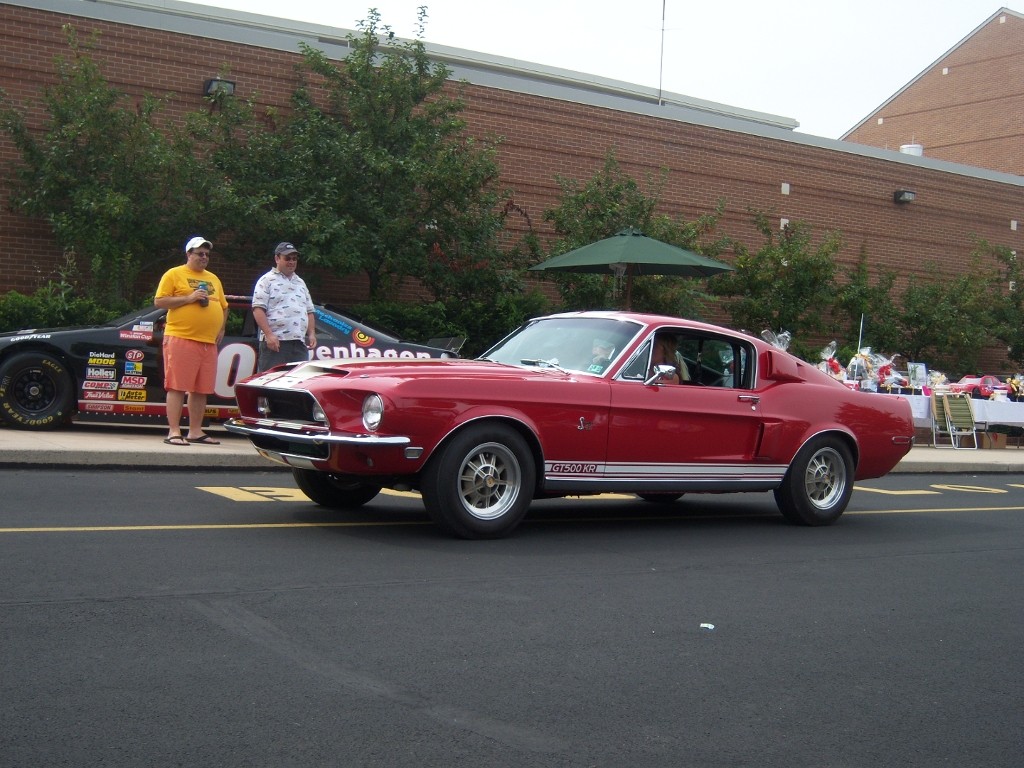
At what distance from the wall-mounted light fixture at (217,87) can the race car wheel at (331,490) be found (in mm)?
10257

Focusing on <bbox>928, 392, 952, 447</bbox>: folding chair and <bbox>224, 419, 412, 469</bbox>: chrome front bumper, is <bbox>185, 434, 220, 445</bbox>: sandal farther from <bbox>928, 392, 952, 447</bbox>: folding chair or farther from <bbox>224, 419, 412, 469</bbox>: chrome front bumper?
<bbox>928, 392, 952, 447</bbox>: folding chair

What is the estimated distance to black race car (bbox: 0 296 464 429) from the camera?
11727 mm

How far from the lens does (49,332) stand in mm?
11852

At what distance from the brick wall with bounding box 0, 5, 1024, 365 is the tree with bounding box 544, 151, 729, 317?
159 cm

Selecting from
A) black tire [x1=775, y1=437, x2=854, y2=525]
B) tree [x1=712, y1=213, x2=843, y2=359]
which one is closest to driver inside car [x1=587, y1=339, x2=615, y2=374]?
black tire [x1=775, y1=437, x2=854, y2=525]

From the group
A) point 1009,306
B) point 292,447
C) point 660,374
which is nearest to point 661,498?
point 660,374

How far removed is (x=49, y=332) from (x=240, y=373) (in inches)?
76.0

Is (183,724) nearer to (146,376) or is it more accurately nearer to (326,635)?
(326,635)

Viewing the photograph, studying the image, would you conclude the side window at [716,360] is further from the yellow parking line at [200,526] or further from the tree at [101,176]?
the tree at [101,176]

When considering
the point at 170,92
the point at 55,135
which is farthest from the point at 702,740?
the point at 170,92

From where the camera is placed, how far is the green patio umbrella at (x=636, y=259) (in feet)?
49.8

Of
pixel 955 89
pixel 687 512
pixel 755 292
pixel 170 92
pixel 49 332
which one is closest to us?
pixel 687 512

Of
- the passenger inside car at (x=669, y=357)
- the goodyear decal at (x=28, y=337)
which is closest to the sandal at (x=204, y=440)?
the goodyear decal at (x=28, y=337)

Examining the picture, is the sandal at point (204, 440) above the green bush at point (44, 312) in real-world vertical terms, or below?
below
